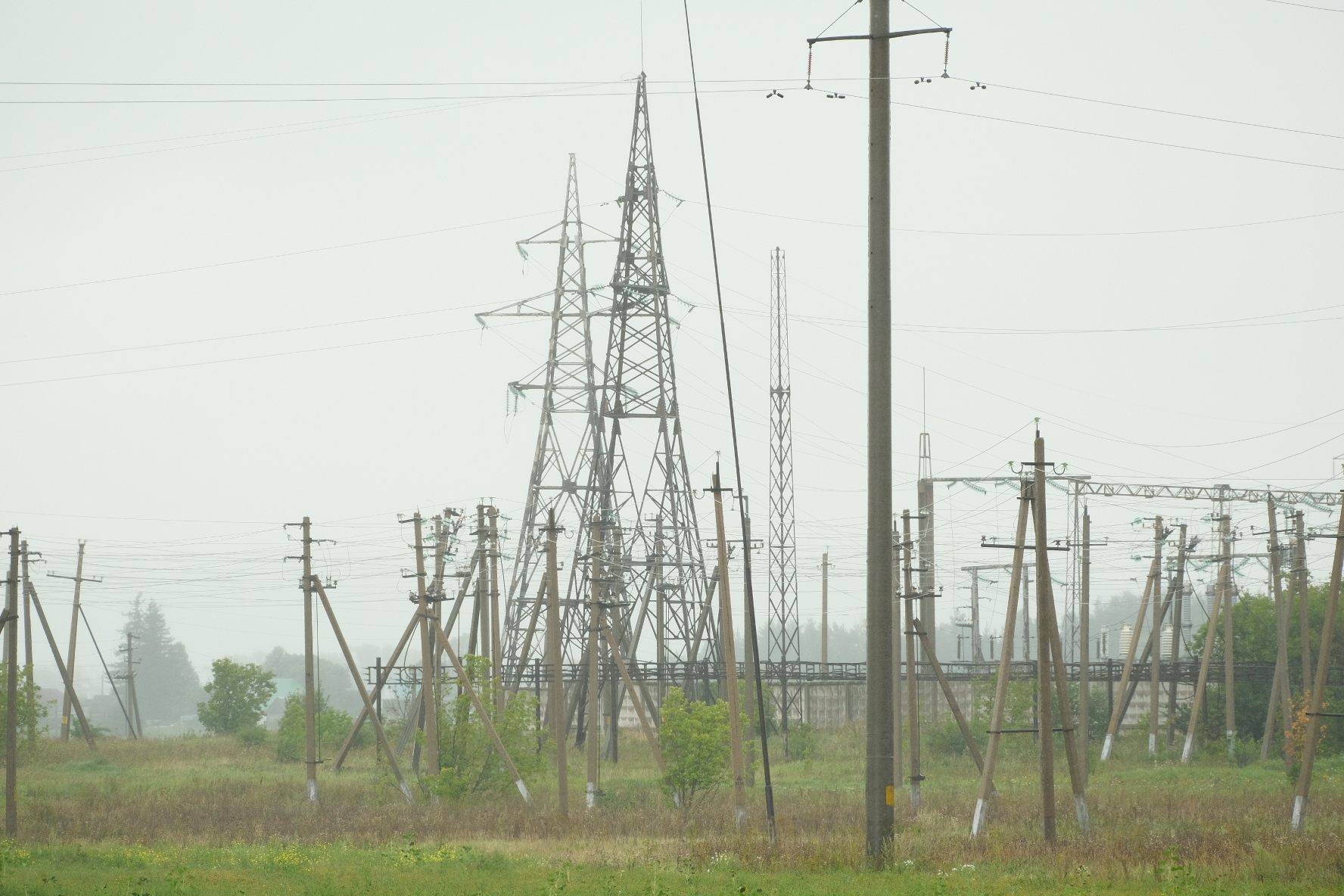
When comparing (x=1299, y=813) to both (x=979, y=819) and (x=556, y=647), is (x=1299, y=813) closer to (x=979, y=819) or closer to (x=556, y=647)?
(x=979, y=819)

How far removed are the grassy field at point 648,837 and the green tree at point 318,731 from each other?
5.13 meters

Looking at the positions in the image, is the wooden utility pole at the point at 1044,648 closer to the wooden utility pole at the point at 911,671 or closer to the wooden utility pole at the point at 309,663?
the wooden utility pole at the point at 911,671

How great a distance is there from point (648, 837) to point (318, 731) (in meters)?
36.4

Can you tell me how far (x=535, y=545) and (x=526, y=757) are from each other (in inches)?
524

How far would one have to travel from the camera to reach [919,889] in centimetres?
1561

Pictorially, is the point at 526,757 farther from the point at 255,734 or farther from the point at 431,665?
the point at 255,734

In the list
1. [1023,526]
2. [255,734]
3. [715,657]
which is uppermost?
[1023,526]

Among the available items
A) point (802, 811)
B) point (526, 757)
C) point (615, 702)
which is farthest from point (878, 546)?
point (615, 702)

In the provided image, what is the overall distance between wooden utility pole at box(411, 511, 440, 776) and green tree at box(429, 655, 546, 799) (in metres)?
0.48

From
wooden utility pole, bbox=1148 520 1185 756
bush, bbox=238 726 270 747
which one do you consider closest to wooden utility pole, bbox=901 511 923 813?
wooden utility pole, bbox=1148 520 1185 756

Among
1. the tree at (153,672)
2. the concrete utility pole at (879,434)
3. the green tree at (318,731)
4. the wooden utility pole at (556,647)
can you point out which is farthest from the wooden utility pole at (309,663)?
the tree at (153,672)

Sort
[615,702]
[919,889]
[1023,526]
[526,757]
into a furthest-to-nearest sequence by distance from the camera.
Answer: [615,702]
[526,757]
[1023,526]
[919,889]

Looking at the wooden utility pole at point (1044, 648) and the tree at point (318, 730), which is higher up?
the wooden utility pole at point (1044, 648)

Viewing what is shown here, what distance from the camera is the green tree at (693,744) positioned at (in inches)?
1268
